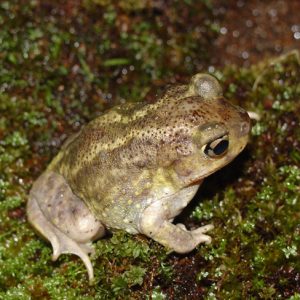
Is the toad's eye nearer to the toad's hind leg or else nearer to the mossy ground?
the mossy ground

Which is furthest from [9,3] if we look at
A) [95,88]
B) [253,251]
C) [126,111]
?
[253,251]

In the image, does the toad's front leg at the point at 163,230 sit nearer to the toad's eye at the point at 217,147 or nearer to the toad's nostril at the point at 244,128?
the toad's eye at the point at 217,147

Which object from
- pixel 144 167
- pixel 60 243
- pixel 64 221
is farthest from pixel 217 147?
pixel 60 243

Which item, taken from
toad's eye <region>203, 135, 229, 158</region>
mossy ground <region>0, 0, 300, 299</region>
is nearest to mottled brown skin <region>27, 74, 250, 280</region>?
toad's eye <region>203, 135, 229, 158</region>

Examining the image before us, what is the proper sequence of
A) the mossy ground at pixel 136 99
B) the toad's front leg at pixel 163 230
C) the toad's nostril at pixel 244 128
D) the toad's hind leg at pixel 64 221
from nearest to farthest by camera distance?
the toad's nostril at pixel 244 128, the toad's front leg at pixel 163 230, the mossy ground at pixel 136 99, the toad's hind leg at pixel 64 221

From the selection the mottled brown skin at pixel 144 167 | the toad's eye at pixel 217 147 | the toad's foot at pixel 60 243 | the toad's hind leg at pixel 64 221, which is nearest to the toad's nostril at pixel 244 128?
the mottled brown skin at pixel 144 167
